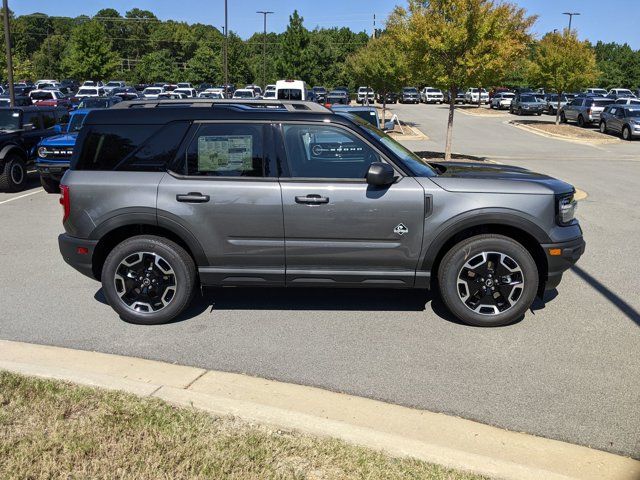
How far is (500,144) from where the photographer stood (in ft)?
87.4

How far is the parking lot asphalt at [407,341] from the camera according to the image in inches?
160

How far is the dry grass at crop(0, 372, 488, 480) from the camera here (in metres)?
3.15

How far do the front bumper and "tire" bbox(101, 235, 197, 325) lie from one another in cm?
303

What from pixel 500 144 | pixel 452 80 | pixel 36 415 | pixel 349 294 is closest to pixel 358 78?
pixel 500 144

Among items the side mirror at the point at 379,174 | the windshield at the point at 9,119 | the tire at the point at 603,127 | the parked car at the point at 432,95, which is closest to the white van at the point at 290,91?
the tire at the point at 603,127

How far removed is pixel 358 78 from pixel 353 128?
3047 cm

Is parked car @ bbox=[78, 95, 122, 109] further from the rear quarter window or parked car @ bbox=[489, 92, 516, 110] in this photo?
parked car @ bbox=[489, 92, 516, 110]

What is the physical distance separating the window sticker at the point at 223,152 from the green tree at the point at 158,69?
72.1 m

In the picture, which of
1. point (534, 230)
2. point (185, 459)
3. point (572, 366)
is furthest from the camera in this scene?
point (534, 230)

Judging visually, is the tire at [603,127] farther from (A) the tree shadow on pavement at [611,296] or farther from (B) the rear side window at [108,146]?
(B) the rear side window at [108,146]

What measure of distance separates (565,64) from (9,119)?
26.3 meters

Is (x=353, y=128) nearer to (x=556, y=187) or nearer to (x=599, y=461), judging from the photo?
(x=556, y=187)

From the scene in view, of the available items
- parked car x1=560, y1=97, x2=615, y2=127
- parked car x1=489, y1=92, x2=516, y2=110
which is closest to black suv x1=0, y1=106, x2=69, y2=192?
parked car x1=560, y1=97, x2=615, y2=127

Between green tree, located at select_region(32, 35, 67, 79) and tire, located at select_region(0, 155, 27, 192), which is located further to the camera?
green tree, located at select_region(32, 35, 67, 79)
